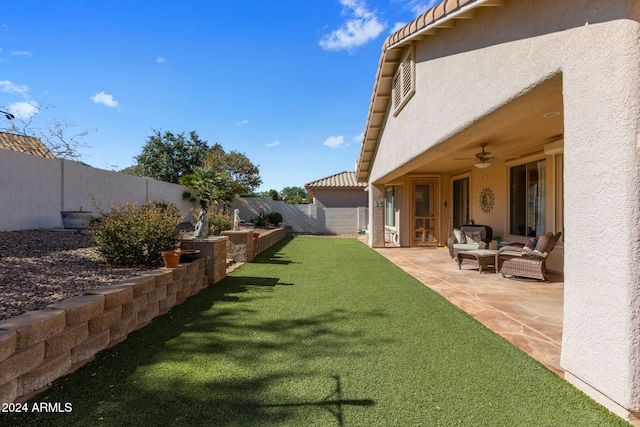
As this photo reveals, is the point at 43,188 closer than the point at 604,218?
No

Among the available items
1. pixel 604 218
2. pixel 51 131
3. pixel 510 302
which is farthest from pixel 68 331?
pixel 51 131

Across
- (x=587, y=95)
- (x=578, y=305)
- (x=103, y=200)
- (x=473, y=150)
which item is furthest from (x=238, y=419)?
(x=103, y=200)

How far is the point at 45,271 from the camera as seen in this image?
4.47 meters

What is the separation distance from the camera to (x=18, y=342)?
2.39 m

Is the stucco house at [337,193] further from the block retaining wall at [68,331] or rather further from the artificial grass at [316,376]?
the block retaining wall at [68,331]

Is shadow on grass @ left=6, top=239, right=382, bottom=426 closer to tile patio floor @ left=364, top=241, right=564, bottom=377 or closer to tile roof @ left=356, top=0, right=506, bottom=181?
tile patio floor @ left=364, top=241, right=564, bottom=377

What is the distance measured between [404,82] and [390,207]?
8081 millimetres

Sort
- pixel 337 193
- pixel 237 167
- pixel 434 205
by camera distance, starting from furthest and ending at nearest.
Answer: pixel 237 167 < pixel 337 193 < pixel 434 205

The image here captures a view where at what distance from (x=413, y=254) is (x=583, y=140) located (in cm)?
877

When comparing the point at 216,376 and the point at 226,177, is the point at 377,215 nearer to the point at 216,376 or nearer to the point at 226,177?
the point at 226,177

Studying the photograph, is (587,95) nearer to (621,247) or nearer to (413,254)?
(621,247)

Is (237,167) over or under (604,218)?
over

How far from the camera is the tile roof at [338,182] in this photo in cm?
2088

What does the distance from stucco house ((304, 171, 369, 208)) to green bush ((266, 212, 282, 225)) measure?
3131mm
